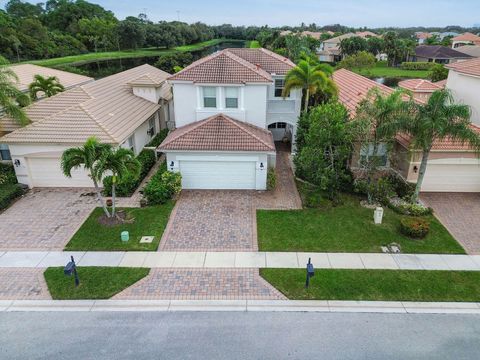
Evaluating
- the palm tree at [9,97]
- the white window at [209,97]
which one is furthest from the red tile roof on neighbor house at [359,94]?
the palm tree at [9,97]

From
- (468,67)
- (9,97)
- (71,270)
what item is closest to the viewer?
(71,270)

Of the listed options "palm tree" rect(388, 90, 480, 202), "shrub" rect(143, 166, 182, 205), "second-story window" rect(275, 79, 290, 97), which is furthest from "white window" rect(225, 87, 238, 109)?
"palm tree" rect(388, 90, 480, 202)

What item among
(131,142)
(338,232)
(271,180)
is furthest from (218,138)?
(338,232)

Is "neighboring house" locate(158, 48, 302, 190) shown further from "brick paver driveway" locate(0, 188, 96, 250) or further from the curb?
the curb

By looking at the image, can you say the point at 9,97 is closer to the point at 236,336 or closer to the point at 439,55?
the point at 236,336

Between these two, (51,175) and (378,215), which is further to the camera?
(51,175)
